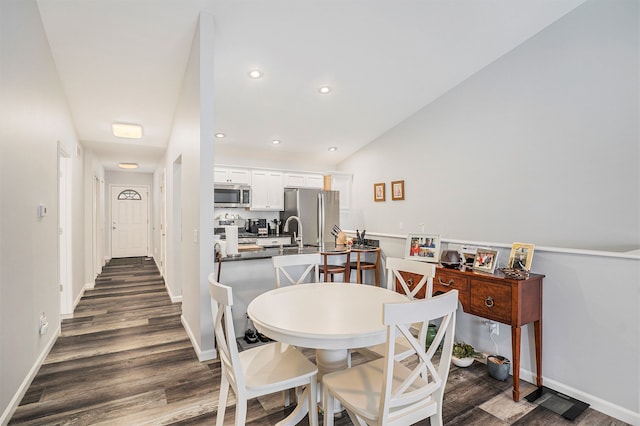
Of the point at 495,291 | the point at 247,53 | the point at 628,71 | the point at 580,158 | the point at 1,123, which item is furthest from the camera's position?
the point at 247,53

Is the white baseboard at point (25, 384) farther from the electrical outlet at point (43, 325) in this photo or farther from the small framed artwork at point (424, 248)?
the small framed artwork at point (424, 248)

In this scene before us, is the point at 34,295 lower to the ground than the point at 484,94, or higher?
lower

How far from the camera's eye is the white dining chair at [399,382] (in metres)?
1.23

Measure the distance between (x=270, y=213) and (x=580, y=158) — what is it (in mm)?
4673

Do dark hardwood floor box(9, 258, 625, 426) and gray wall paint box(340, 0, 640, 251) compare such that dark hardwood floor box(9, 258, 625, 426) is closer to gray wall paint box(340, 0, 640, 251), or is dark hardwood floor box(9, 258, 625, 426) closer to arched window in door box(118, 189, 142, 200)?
gray wall paint box(340, 0, 640, 251)

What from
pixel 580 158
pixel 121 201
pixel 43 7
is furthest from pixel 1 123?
pixel 121 201

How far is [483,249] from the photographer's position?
8.66 feet

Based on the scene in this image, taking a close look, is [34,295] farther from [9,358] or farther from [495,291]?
[495,291]

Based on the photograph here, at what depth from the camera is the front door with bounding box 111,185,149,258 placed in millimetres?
8344

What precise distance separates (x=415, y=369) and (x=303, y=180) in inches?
194

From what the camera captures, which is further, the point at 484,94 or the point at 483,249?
the point at 484,94

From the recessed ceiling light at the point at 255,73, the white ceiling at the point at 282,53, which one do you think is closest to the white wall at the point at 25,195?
the white ceiling at the point at 282,53

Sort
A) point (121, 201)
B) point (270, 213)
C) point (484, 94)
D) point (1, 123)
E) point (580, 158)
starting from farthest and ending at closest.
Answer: point (121, 201), point (270, 213), point (484, 94), point (580, 158), point (1, 123)

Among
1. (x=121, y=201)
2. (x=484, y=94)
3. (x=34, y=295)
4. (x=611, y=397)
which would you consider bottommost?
(x=611, y=397)
